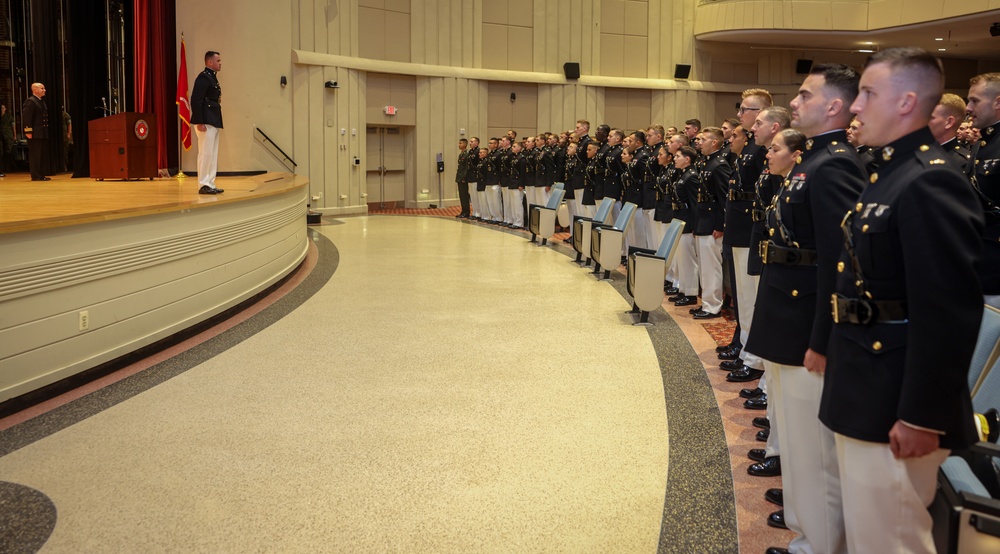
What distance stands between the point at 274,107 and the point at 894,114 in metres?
15.7

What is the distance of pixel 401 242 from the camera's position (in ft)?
42.8

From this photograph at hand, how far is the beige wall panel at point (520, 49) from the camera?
20953 mm

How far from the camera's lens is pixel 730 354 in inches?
228

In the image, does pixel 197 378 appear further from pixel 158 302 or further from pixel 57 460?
pixel 57 460

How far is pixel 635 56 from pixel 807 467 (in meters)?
21.2

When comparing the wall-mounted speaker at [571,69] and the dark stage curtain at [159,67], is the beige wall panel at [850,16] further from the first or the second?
the dark stage curtain at [159,67]

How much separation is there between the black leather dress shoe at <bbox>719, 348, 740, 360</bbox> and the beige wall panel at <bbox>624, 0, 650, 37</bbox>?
1817cm

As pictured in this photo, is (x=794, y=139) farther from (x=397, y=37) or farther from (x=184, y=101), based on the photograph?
(x=397, y=37)

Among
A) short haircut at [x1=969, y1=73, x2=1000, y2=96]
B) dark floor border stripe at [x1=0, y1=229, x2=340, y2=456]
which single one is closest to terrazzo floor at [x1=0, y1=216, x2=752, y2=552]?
dark floor border stripe at [x1=0, y1=229, x2=340, y2=456]

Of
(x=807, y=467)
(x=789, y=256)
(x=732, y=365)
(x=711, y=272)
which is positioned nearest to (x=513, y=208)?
(x=711, y=272)

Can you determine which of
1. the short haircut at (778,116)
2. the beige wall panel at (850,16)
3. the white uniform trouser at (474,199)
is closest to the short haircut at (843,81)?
the short haircut at (778,116)

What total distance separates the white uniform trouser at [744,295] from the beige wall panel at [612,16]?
1796 centimetres

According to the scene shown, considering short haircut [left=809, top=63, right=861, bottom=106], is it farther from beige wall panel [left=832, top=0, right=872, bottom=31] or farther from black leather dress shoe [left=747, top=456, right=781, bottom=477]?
beige wall panel [left=832, top=0, right=872, bottom=31]

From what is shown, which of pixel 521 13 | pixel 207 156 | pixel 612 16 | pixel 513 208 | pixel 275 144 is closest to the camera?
pixel 207 156
